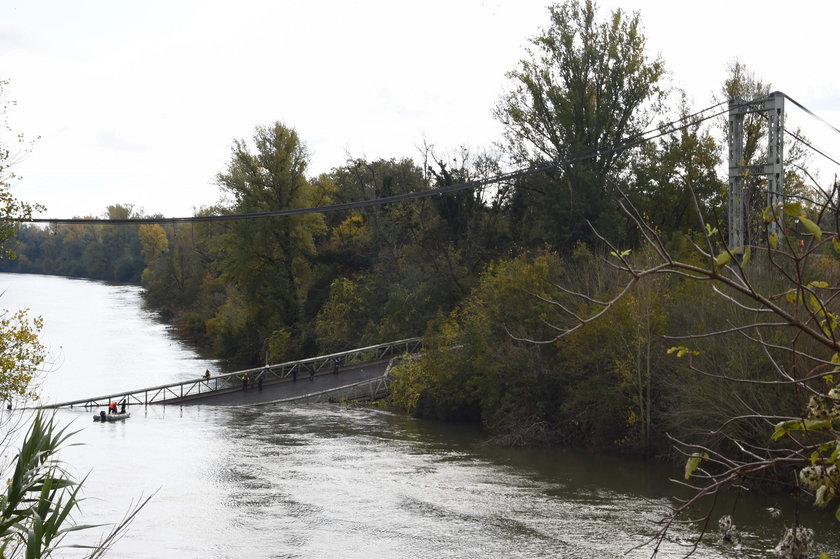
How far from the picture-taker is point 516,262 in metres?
34.9

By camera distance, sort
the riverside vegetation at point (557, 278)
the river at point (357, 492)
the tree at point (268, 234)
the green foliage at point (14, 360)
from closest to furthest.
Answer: the green foliage at point (14, 360) → the river at point (357, 492) → the riverside vegetation at point (557, 278) → the tree at point (268, 234)

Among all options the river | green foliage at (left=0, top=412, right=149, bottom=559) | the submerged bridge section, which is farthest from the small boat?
green foliage at (left=0, top=412, right=149, bottom=559)

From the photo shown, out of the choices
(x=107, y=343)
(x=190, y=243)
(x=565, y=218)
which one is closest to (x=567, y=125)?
(x=565, y=218)

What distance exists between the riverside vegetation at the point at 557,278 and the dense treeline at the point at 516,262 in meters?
0.11

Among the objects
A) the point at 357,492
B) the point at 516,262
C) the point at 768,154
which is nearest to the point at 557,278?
the point at 516,262

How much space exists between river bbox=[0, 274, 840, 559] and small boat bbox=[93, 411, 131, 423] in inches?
18.0

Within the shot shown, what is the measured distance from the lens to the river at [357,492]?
1962cm

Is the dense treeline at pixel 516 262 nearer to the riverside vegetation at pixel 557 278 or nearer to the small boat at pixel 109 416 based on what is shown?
the riverside vegetation at pixel 557 278

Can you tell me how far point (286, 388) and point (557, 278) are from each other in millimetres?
14240

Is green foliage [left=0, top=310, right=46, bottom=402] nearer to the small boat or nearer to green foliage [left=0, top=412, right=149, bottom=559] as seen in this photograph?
green foliage [left=0, top=412, right=149, bottom=559]

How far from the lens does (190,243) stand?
95.1 metres

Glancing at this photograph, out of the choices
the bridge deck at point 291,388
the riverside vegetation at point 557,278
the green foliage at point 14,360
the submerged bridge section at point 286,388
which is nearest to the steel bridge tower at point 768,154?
the riverside vegetation at point 557,278

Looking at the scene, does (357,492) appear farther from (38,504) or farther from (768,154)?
(38,504)

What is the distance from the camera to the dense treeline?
30.0 m
